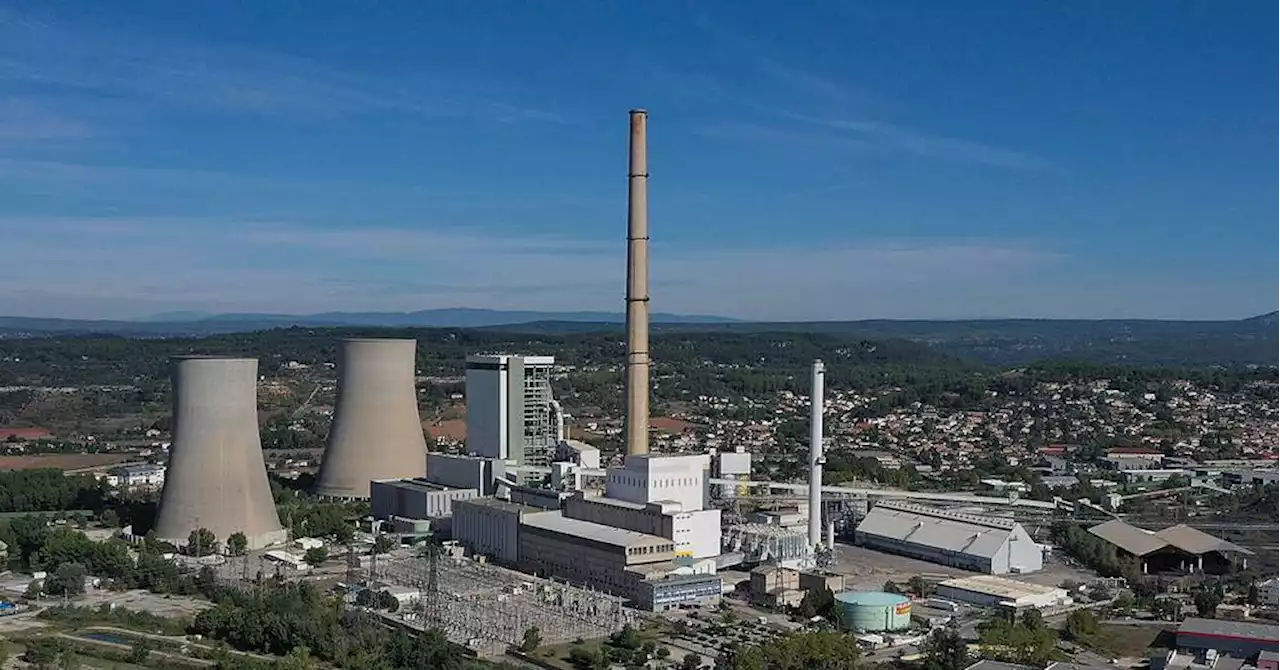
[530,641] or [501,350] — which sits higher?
[501,350]

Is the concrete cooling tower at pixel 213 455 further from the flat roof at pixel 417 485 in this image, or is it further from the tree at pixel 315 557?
the flat roof at pixel 417 485

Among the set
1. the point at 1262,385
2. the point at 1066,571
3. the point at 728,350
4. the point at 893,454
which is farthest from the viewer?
the point at 728,350

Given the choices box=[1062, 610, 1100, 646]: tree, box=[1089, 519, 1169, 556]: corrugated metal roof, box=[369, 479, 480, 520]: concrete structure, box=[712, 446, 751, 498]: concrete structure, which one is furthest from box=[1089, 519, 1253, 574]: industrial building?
box=[369, 479, 480, 520]: concrete structure

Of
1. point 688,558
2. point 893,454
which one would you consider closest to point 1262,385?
point 893,454

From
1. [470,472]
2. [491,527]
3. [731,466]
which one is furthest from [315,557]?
[731,466]

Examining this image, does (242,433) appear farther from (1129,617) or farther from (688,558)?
(1129,617)

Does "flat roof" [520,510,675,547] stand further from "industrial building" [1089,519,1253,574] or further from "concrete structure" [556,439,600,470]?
"industrial building" [1089,519,1253,574]

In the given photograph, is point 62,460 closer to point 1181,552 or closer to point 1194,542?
point 1181,552
